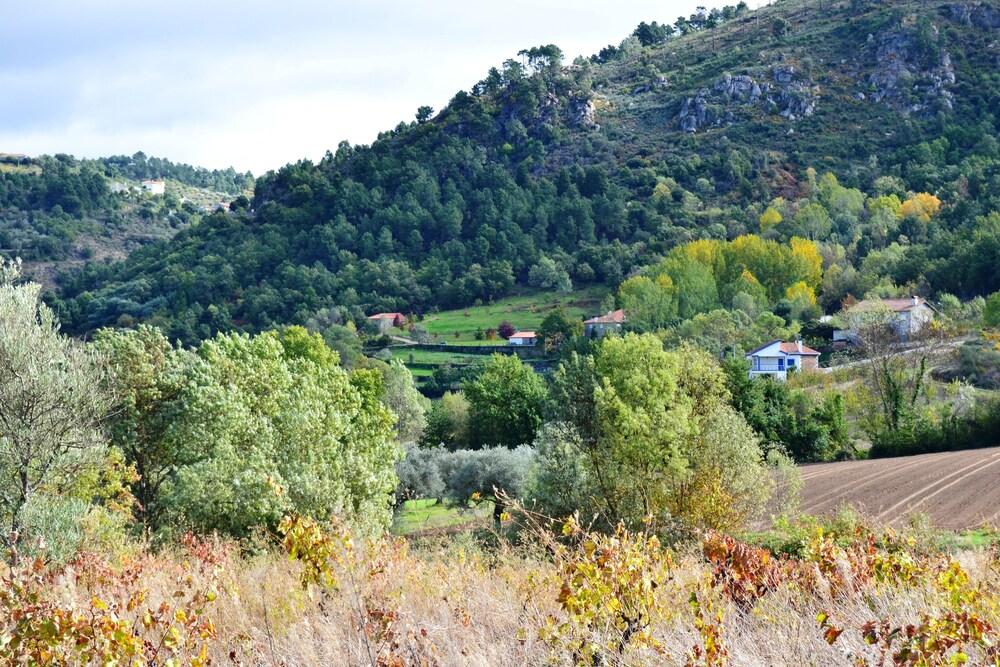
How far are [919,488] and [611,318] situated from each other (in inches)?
1968

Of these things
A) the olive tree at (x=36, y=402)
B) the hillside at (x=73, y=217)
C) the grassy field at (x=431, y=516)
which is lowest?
A: the grassy field at (x=431, y=516)

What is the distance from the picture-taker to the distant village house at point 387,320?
87.2 meters

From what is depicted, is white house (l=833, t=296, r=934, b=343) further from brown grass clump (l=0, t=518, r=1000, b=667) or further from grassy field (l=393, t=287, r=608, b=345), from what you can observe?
brown grass clump (l=0, t=518, r=1000, b=667)

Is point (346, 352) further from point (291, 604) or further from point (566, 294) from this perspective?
point (291, 604)

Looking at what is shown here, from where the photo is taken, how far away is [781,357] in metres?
63.0

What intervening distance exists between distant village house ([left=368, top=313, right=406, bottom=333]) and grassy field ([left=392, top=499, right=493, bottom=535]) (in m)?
46.8

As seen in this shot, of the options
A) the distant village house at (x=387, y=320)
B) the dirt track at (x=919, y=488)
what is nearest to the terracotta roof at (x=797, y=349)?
the dirt track at (x=919, y=488)

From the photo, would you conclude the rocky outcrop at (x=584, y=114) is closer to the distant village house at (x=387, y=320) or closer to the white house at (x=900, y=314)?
the distant village house at (x=387, y=320)

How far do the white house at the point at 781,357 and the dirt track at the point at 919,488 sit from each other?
79.9 feet

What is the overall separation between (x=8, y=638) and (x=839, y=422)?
42.5 meters

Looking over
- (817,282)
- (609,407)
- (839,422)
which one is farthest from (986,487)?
(817,282)

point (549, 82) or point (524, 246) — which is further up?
point (549, 82)

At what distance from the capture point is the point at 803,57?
431 feet

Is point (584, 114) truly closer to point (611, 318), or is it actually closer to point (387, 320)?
point (387, 320)
